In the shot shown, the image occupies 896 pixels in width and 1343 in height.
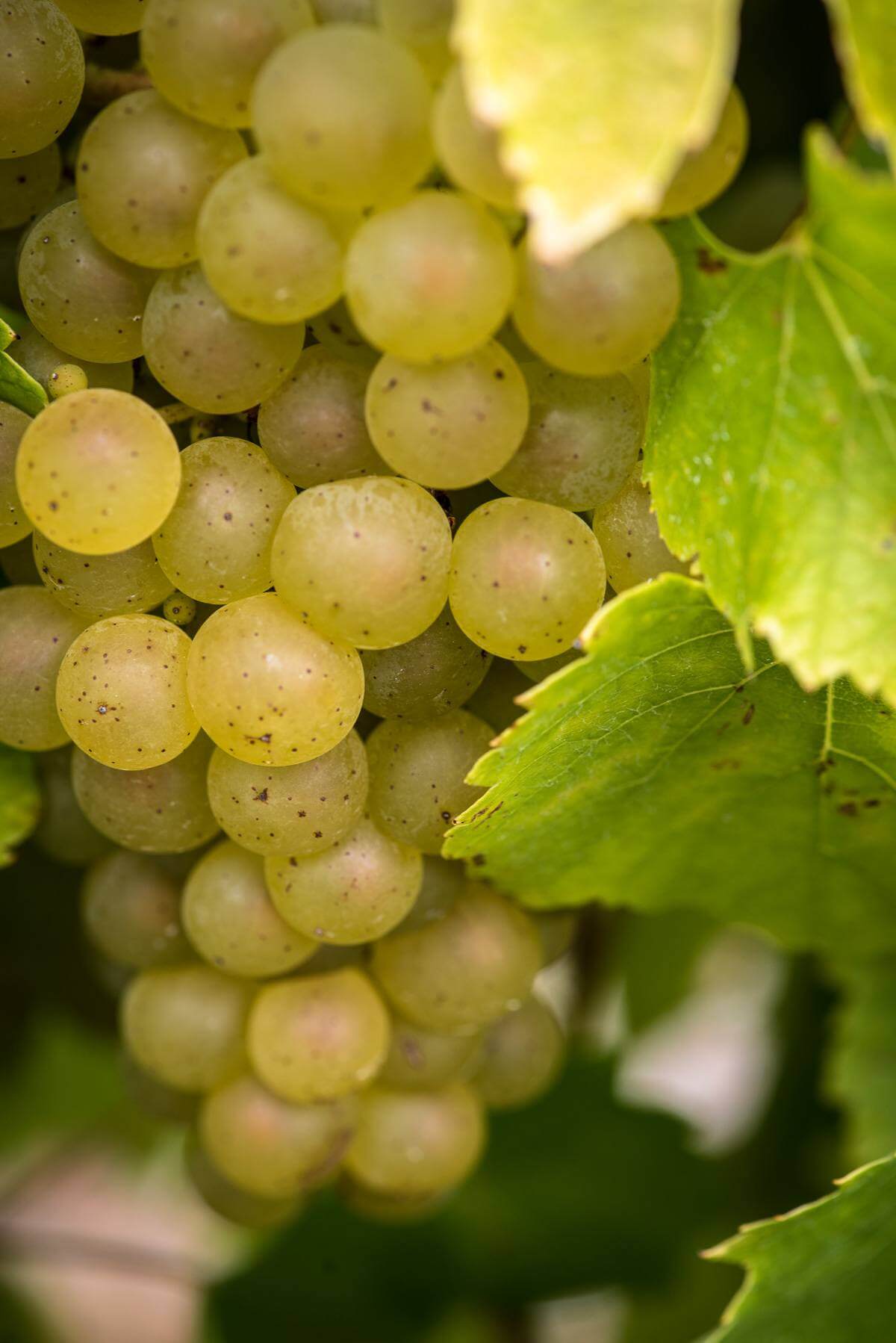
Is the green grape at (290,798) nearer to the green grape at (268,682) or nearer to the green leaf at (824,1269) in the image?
the green grape at (268,682)

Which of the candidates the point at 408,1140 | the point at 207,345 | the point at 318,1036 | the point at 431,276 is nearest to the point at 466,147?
the point at 431,276

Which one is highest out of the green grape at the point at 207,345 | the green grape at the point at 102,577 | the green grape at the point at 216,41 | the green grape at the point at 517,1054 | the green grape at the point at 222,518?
the green grape at the point at 216,41

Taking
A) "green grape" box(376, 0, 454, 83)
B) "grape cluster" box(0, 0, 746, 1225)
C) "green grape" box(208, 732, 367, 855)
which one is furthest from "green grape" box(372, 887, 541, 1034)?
"green grape" box(376, 0, 454, 83)

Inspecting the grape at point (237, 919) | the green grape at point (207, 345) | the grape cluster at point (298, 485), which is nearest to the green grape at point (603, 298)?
the grape cluster at point (298, 485)

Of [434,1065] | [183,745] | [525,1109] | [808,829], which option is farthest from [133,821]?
[525,1109]

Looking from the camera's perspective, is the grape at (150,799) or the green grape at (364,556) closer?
the green grape at (364,556)
